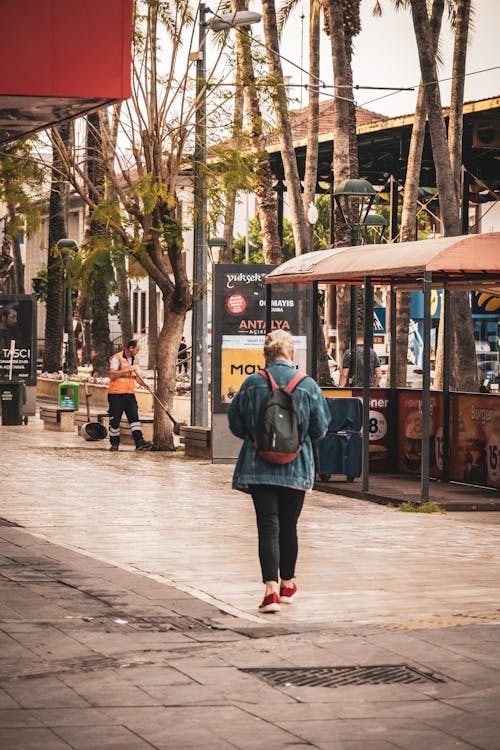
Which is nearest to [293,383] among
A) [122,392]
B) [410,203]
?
[122,392]

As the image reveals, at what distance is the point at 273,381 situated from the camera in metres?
9.25

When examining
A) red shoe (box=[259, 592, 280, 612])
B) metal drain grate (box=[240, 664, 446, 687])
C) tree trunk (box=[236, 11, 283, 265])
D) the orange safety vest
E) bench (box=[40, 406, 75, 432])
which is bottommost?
metal drain grate (box=[240, 664, 446, 687])

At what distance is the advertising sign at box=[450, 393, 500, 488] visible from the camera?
54.3 feet

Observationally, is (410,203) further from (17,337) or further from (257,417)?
(257,417)

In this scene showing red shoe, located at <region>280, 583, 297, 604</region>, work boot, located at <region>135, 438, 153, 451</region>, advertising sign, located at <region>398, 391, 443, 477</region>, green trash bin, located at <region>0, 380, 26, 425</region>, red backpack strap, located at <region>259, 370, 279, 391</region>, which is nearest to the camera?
red backpack strap, located at <region>259, 370, 279, 391</region>

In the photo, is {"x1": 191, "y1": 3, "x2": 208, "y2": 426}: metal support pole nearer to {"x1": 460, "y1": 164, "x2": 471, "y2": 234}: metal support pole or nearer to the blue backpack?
the blue backpack

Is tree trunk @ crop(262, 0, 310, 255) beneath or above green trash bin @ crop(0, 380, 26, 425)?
above

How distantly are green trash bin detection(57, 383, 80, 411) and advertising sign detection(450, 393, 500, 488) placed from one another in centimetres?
1350

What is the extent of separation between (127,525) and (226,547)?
68.5 inches

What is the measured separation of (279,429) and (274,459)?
0.18 metres

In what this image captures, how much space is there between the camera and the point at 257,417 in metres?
9.19

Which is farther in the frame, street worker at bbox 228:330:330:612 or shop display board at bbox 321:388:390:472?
shop display board at bbox 321:388:390:472

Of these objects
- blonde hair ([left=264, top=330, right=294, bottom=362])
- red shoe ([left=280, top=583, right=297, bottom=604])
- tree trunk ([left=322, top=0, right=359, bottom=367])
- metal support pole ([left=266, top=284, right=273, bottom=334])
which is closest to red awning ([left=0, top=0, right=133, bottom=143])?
blonde hair ([left=264, top=330, right=294, bottom=362])

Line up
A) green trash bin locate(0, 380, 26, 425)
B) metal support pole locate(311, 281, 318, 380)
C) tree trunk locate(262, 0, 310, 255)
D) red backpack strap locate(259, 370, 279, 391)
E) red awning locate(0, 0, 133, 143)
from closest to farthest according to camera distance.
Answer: red backpack strap locate(259, 370, 279, 391) < red awning locate(0, 0, 133, 143) < metal support pole locate(311, 281, 318, 380) < tree trunk locate(262, 0, 310, 255) < green trash bin locate(0, 380, 26, 425)
